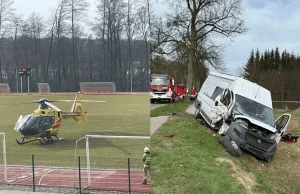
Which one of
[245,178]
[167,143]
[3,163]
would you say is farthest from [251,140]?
[3,163]

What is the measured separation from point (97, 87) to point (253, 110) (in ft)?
17.9

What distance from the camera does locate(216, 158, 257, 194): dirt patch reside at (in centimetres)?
629

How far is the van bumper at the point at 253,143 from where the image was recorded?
26.8 feet

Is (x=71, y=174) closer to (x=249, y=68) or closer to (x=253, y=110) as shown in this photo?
(x=253, y=110)

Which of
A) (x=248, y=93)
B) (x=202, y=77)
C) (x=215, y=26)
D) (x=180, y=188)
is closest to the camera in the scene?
(x=180, y=188)

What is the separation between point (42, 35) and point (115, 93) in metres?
1.45

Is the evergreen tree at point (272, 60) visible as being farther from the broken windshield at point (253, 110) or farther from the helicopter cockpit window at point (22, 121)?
the helicopter cockpit window at point (22, 121)

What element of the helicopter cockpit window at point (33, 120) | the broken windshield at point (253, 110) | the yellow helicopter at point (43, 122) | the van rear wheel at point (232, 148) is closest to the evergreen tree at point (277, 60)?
the broken windshield at point (253, 110)

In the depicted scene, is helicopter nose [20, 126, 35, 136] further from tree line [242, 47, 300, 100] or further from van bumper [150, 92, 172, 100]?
van bumper [150, 92, 172, 100]

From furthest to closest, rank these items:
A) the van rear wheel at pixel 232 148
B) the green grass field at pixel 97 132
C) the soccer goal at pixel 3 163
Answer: the van rear wheel at pixel 232 148, the soccer goal at pixel 3 163, the green grass field at pixel 97 132

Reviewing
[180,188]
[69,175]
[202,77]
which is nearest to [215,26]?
[202,77]

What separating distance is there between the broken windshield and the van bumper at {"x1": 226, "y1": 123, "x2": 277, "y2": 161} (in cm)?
64

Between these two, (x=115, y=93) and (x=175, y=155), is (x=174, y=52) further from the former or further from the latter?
(x=115, y=93)

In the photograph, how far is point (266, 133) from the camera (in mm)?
8586
